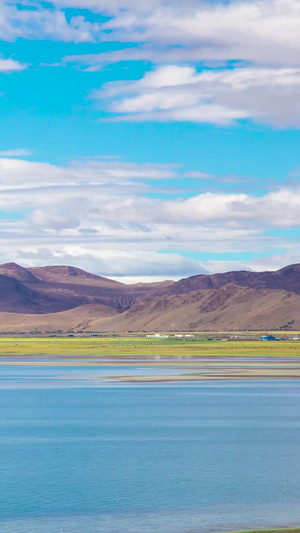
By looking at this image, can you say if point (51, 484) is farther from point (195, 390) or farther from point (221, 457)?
point (195, 390)

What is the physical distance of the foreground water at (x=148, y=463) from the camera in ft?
80.0

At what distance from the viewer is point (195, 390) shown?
68.3m

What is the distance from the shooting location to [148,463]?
3359 cm

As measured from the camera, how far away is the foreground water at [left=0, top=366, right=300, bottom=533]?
24.4 metres

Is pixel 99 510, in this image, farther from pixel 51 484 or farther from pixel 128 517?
pixel 51 484

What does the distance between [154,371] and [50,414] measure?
40465 mm

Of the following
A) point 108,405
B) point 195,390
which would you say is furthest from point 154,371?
point 108,405

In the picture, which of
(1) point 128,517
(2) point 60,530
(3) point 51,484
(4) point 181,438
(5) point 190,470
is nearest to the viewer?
(2) point 60,530

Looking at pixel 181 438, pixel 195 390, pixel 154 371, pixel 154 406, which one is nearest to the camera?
pixel 181 438

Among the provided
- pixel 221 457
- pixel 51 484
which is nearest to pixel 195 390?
pixel 221 457

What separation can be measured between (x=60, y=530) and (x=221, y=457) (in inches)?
519

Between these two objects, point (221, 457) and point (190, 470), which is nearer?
point (190, 470)

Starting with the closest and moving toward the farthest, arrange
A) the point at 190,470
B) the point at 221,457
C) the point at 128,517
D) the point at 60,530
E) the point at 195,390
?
the point at 60,530 → the point at 128,517 → the point at 190,470 → the point at 221,457 → the point at 195,390

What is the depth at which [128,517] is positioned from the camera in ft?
80.1
